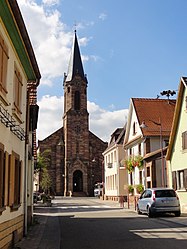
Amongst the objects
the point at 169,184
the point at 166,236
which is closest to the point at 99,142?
the point at 169,184

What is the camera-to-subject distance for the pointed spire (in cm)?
8203

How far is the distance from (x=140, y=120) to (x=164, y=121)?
93.5 inches

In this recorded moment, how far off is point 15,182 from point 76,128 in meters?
67.4

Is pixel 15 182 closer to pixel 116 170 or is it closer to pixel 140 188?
pixel 140 188

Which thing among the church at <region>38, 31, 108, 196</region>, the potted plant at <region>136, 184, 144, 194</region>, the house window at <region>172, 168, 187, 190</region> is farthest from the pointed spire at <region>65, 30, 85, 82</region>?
the house window at <region>172, 168, 187, 190</region>

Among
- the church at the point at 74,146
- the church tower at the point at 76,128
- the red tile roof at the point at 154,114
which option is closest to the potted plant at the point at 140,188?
the red tile roof at the point at 154,114

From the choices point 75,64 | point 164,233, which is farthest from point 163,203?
point 75,64

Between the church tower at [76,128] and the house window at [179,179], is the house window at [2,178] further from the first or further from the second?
the church tower at [76,128]

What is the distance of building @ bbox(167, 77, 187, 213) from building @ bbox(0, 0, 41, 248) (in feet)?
47.1

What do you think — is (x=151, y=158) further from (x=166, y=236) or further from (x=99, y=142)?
(x=99, y=142)

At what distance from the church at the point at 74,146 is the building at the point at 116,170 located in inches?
689

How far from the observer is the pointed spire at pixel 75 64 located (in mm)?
82025

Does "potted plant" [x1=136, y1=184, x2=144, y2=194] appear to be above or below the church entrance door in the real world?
below

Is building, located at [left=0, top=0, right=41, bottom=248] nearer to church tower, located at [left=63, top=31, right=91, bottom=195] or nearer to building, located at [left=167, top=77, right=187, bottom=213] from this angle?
building, located at [left=167, top=77, right=187, bottom=213]
